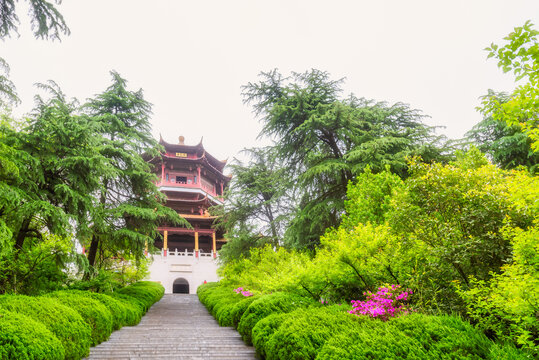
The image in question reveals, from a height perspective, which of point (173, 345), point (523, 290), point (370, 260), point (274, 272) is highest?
point (370, 260)

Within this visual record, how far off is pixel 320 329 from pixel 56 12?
7328 millimetres

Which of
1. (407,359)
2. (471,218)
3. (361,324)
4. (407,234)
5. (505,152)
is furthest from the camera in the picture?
(505,152)

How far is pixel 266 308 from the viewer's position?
6.80 m

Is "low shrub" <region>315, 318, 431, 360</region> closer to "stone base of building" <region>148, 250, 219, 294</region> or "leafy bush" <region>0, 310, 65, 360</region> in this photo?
"leafy bush" <region>0, 310, 65, 360</region>

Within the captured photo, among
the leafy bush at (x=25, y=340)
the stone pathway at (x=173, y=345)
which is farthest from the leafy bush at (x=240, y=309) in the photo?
the leafy bush at (x=25, y=340)

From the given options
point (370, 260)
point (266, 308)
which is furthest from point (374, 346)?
point (266, 308)

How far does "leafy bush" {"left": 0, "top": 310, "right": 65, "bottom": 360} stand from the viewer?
383 centimetres

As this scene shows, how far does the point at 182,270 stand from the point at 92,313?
68.3ft

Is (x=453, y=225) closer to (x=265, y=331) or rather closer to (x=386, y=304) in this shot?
(x=386, y=304)

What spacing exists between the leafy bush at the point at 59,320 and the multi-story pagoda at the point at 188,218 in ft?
68.3

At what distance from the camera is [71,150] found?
8648mm

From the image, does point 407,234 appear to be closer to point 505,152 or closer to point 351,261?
point 351,261

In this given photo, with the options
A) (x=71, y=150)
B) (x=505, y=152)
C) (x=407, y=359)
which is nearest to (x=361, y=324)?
(x=407, y=359)

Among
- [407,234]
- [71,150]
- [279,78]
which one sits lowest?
[407,234]
